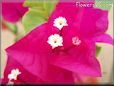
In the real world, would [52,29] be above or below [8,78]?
above

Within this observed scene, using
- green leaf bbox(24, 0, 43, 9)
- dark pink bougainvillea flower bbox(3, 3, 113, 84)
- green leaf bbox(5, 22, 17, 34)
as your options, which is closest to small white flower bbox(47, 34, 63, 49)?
dark pink bougainvillea flower bbox(3, 3, 113, 84)

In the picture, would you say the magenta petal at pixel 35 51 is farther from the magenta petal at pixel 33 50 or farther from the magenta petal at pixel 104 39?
the magenta petal at pixel 104 39

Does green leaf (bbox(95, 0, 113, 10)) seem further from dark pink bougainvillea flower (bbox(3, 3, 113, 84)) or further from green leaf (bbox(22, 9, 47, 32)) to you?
green leaf (bbox(22, 9, 47, 32))

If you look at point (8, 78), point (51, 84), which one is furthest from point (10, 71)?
point (51, 84)

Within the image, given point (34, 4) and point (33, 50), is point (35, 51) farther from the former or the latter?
point (34, 4)

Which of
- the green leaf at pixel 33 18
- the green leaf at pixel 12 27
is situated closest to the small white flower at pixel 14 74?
the green leaf at pixel 33 18

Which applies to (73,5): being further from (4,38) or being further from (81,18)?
(4,38)
